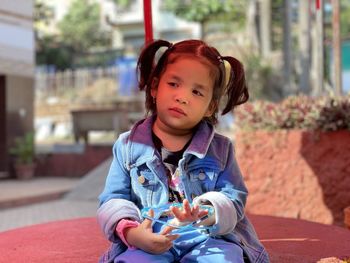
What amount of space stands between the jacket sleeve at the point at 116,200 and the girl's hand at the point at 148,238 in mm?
72

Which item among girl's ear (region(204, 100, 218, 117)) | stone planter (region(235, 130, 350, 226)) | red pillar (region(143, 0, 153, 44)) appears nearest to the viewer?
girl's ear (region(204, 100, 218, 117))

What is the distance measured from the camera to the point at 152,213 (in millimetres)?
1930

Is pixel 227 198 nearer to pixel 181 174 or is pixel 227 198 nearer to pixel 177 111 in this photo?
pixel 181 174

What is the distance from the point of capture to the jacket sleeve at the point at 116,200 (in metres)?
1.94

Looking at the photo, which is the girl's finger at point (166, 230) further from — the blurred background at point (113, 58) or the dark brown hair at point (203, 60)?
the blurred background at point (113, 58)

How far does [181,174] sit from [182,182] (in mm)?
29

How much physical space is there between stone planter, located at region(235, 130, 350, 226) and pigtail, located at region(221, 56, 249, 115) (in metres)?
2.83

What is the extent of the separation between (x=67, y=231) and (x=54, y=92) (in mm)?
19412

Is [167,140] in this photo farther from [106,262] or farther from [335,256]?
[335,256]

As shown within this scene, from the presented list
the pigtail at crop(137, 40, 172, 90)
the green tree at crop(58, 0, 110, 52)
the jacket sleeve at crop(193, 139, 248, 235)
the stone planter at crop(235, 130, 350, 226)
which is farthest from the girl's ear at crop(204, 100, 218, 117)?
the green tree at crop(58, 0, 110, 52)

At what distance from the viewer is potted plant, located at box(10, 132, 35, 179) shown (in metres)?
10.1

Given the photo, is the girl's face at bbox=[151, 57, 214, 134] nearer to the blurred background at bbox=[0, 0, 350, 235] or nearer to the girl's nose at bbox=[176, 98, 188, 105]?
the girl's nose at bbox=[176, 98, 188, 105]

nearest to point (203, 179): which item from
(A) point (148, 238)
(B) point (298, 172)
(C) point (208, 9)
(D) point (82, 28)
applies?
(A) point (148, 238)

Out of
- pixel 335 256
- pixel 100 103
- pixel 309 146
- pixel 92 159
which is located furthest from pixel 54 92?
pixel 335 256
